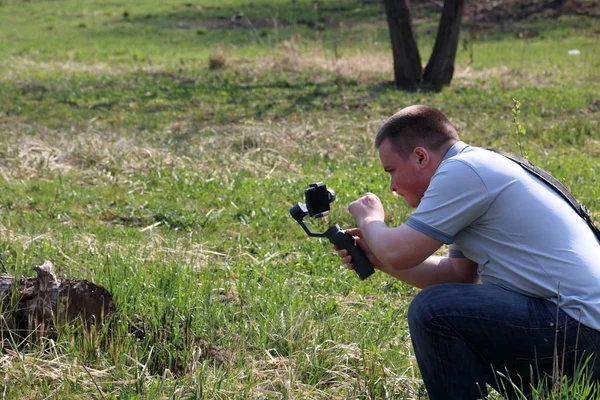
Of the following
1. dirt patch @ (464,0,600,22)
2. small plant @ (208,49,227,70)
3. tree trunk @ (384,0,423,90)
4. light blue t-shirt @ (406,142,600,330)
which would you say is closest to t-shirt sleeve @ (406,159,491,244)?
light blue t-shirt @ (406,142,600,330)

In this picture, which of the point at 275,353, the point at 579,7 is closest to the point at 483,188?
the point at 275,353

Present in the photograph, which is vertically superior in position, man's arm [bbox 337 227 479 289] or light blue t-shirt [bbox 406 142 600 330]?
light blue t-shirt [bbox 406 142 600 330]

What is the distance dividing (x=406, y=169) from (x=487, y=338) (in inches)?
28.5

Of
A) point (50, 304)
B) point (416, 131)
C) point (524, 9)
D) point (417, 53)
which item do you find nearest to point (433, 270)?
point (416, 131)

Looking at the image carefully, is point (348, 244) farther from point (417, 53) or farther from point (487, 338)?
point (417, 53)

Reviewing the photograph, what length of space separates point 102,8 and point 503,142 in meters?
24.4

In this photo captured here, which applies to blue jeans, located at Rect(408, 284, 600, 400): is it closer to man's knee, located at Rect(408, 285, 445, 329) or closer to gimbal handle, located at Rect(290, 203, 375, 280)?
man's knee, located at Rect(408, 285, 445, 329)

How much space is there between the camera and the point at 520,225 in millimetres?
3090

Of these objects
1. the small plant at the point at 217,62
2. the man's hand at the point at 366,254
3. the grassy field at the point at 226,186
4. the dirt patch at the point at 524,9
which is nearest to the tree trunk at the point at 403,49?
the grassy field at the point at 226,186

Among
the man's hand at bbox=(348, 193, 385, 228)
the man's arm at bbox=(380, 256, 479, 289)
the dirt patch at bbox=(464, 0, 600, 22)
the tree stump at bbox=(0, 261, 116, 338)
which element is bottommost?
the dirt patch at bbox=(464, 0, 600, 22)

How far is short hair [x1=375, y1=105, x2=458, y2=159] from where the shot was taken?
10.8ft

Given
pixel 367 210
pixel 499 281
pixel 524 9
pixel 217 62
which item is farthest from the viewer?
pixel 524 9

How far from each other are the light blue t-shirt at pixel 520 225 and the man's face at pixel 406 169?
18cm

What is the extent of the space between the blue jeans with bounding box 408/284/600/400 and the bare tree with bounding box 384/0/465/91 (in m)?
12.3
